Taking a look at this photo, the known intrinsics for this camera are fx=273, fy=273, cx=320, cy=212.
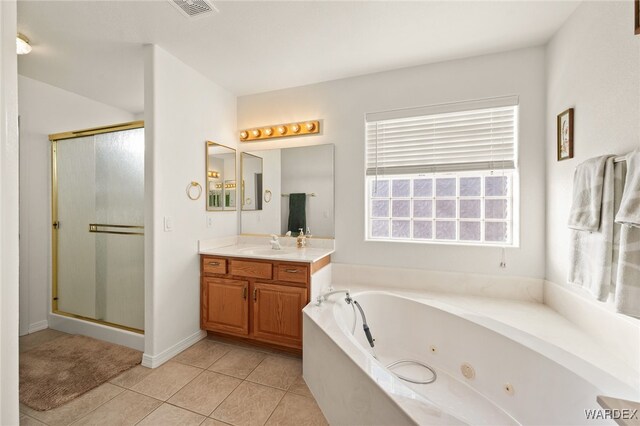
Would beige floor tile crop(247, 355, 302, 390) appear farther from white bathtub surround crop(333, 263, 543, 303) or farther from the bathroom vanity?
white bathtub surround crop(333, 263, 543, 303)

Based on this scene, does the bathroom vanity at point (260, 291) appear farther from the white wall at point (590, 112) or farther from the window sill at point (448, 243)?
the white wall at point (590, 112)

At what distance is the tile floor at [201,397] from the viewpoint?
1605mm

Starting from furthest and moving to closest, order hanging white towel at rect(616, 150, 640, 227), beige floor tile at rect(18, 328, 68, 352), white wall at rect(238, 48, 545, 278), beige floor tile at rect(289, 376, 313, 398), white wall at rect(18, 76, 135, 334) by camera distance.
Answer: white wall at rect(18, 76, 135, 334) < beige floor tile at rect(18, 328, 68, 352) < white wall at rect(238, 48, 545, 278) < beige floor tile at rect(289, 376, 313, 398) < hanging white towel at rect(616, 150, 640, 227)

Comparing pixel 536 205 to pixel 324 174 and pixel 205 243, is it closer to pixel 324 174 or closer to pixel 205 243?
pixel 324 174

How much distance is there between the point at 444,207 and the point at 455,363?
1286 mm

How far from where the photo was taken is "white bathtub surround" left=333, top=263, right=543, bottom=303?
2209 mm

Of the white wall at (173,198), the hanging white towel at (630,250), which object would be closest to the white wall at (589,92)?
the hanging white towel at (630,250)

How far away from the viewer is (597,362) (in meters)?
1.33

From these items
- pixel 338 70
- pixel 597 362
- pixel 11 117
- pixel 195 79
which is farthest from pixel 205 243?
pixel 597 362

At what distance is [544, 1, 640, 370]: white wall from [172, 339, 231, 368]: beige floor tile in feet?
8.54

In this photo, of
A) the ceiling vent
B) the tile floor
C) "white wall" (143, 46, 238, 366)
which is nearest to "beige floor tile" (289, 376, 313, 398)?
the tile floor

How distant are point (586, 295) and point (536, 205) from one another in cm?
78

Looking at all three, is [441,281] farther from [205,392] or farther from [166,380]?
[166,380]

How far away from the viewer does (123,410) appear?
168 cm
